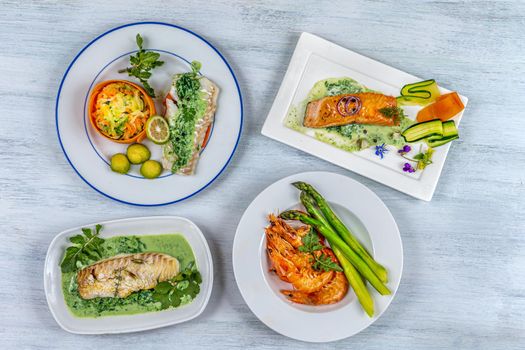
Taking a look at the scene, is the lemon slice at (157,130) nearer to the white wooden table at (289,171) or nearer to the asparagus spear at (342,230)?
the white wooden table at (289,171)

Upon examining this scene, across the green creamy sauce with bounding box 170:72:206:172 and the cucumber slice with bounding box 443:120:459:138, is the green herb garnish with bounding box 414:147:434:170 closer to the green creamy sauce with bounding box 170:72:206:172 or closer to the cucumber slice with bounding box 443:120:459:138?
the cucumber slice with bounding box 443:120:459:138

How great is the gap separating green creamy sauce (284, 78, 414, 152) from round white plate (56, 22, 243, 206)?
15.7 inches

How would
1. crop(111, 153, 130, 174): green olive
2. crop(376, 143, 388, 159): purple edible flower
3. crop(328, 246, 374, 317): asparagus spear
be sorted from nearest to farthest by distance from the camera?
crop(328, 246, 374, 317): asparagus spear, crop(111, 153, 130, 174): green olive, crop(376, 143, 388, 159): purple edible flower

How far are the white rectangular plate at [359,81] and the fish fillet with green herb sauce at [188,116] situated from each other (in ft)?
1.35

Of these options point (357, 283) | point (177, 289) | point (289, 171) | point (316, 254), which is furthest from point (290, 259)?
point (177, 289)

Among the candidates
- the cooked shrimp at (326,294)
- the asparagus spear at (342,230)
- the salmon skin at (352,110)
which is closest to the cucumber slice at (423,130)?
the salmon skin at (352,110)

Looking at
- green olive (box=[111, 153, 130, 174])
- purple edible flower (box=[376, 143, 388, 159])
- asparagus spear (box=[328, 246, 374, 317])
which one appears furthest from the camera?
purple edible flower (box=[376, 143, 388, 159])

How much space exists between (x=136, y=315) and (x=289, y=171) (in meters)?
1.40

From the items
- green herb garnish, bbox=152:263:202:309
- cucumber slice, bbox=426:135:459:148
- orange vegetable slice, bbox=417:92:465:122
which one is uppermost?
orange vegetable slice, bbox=417:92:465:122

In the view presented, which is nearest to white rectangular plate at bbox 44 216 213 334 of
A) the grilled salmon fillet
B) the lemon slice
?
the grilled salmon fillet

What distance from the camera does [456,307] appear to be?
371 cm

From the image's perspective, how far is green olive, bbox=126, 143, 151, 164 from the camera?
3.55 m

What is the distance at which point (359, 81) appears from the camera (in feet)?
12.1

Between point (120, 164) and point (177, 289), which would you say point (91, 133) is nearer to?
point (120, 164)
